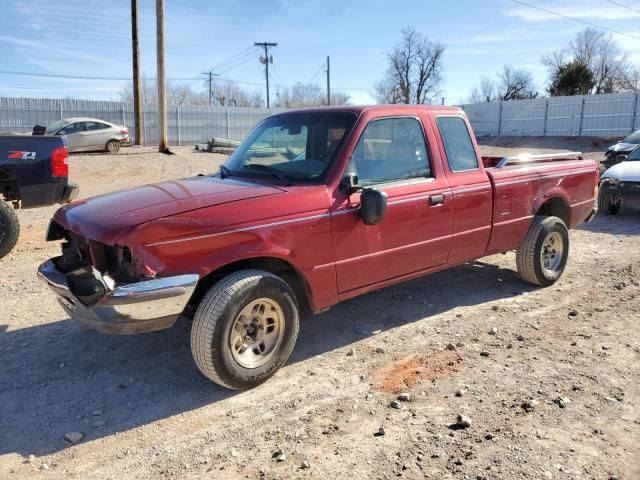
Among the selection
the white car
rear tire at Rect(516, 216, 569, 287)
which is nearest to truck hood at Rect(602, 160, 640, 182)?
the white car

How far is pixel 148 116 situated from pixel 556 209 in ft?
94.3

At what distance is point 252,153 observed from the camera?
4.85m

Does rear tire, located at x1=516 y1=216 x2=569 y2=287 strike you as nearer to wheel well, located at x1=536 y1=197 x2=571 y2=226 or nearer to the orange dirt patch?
wheel well, located at x1=536 y1=197 x2=571 y2=226

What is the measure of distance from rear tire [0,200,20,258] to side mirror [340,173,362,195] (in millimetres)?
4779

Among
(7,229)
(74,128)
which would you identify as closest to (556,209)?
(7,229)

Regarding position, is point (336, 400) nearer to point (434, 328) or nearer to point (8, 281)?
point (434, 328)

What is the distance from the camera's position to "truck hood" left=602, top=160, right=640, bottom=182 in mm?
10273

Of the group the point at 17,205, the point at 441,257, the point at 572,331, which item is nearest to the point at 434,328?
the point at 441,257

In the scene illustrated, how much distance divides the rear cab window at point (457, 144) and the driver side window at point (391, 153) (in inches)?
11.8

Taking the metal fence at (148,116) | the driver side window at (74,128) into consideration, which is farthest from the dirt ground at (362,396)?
the metal fence at (148,116)

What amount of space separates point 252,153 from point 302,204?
1162 millimetres

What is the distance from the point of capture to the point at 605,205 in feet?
35.1

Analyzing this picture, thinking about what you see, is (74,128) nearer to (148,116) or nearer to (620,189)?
(148,116)

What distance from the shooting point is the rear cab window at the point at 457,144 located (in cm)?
505
